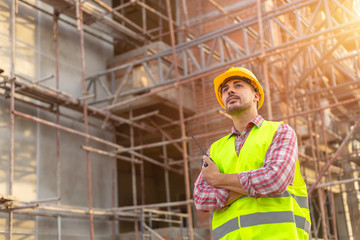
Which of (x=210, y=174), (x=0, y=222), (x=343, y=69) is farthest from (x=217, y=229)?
(x=343, y=69)

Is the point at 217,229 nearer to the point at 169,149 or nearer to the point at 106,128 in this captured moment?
the point at 106,128

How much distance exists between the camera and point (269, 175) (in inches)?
100

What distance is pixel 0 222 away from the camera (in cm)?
896

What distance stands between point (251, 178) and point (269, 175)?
0.11m

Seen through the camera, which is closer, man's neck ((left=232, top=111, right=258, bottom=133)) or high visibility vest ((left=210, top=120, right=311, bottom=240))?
high visibility vest ((left=210, top=120, right=311, bottom=240))

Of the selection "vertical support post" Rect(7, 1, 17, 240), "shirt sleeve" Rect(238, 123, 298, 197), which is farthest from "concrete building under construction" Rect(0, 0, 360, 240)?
"shirt sleeve" Rect(238, 123, 298, 197)

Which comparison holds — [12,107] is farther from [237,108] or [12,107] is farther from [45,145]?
[237,108]

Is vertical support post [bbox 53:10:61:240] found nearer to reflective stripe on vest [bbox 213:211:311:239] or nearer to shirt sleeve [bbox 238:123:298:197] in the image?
reflective stripe on vest [bbox 213:211:311:239]

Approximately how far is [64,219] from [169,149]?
7.59 metres

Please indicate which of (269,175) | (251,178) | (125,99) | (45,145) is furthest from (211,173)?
(125,99)

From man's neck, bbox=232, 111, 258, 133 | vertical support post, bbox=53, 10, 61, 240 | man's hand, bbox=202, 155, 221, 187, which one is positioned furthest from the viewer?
vertical support post, bbox=53, 10, 61, 240

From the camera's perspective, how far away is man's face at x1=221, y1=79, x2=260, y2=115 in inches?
114

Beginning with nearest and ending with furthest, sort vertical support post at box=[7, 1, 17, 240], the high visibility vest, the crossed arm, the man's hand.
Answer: the high visibility vest, the crossed arm, the man's hand, vertical support post at box=[7, 1, 17, 240]

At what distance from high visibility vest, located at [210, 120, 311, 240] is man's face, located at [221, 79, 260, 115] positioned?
0.16 meters
